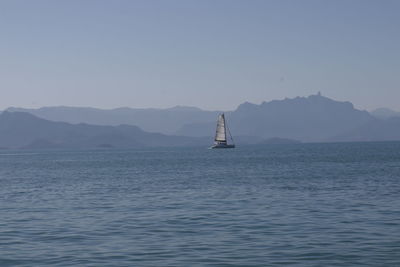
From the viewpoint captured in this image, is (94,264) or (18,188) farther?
(18,188)

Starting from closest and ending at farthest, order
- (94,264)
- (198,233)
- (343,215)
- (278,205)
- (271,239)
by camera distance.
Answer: (94,264) → (271,239) → (198,233) → (343,215) → (278,205)

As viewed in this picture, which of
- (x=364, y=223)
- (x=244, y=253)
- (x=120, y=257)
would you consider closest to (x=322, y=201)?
(x=364, y=223)

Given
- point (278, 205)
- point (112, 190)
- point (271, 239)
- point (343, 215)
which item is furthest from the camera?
point (112, 190)

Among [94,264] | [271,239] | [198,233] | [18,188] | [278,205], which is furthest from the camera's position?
[18,188]

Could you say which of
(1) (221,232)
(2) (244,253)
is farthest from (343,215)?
(2) (244,253)

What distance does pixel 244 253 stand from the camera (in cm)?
2642

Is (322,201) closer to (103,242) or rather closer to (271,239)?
(271,239)

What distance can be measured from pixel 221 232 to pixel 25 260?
35.2ft

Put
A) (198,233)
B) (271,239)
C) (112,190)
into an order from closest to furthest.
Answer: (271,239), (198,233), (112,190)

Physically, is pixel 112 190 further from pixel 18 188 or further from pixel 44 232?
pixel 44 232

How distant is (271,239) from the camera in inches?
1160

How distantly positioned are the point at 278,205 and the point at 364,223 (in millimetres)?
10235

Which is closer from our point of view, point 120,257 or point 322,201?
point 120,257

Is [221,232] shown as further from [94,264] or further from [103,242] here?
[94,264]
